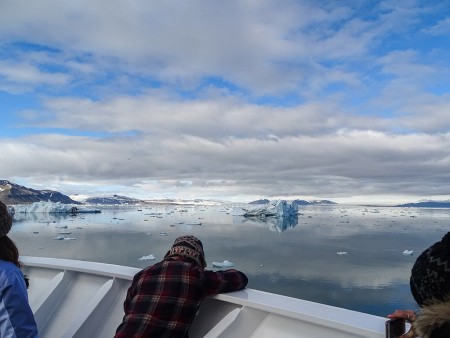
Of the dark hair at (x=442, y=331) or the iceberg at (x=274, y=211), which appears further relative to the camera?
the iceberg at (x=274, y=211)

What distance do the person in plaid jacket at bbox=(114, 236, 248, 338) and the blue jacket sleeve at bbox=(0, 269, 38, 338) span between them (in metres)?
0.36

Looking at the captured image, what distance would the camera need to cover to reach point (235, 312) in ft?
5.41

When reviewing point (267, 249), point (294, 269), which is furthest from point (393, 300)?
point (267, 249)

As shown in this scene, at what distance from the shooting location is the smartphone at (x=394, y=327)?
1097mm

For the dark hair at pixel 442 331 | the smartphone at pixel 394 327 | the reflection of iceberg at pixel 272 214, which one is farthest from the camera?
the reflection of iceberg at pixel 272 214

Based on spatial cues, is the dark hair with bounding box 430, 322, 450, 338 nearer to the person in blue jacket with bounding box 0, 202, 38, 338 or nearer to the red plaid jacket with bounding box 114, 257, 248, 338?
the red plaid jacket with bounding box 114, 257, 248, 338

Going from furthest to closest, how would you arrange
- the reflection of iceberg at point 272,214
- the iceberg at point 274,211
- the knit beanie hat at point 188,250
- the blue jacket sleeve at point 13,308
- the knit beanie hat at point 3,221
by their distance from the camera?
1. the iceberg at point 274,211
2. the reflection of iceberg at point 272,214
3. the knit beanie hat at point 188,250
4. the knit beanie hat at point 3,221
5. the blue jacket sleeve at point 13,308

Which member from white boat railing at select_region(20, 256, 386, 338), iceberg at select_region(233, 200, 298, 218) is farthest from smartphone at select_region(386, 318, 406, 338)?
iceberg at select_region(233, 200, 298, 218)

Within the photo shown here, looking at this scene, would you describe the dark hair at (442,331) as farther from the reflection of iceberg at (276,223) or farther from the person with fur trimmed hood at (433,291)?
the reflection of iceberg at (276,223)

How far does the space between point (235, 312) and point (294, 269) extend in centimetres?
992

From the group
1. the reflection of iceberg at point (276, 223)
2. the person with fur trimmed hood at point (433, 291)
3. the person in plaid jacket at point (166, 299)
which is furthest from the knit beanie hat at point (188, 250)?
the reflection of iceberg at point (276, 223)

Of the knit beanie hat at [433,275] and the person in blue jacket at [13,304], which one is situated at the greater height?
the knit beanie hat at [433,275]

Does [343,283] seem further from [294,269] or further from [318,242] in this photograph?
[318,242]

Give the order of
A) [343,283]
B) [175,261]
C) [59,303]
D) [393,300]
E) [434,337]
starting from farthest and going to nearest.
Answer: [343,283]
[393,300]
[59,303]
[175,261]
[434,337]
